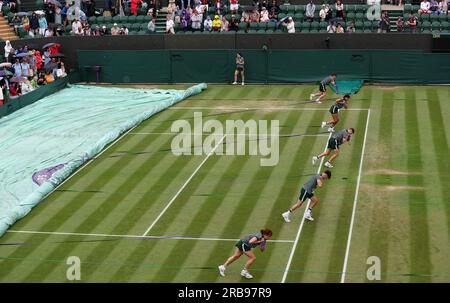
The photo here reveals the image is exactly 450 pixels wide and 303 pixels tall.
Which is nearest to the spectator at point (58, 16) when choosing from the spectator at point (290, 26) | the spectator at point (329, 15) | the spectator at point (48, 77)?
the spectator at point (48, 77)

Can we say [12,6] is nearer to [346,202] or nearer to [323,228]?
[346,202]

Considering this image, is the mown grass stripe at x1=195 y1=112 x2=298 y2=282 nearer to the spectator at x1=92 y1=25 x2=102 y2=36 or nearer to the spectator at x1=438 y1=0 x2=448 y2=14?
the spectator at x1=92 y1=25 x2=102 y2=36

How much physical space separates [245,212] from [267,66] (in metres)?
23.2

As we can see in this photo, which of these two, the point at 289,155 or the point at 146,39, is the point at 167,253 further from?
the point at 146,39

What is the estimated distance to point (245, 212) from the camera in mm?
32375

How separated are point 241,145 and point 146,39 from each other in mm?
18068

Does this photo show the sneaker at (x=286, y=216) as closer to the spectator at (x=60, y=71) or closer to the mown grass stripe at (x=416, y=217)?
the mown grass stripe at (x=416, y=217)

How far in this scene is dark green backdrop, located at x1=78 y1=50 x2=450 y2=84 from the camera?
173 feet

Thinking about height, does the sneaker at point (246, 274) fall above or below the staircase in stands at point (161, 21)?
below

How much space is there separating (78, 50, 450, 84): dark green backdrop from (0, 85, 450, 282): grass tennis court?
317 inches

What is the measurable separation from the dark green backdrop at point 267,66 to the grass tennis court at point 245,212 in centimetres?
806

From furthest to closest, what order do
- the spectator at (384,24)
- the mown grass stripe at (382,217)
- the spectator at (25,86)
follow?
the spectator at (384,24) < the spectator at (25,86) < the mown grass stripe at (382,217)

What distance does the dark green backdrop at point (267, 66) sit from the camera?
52781 millimetres
